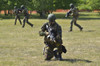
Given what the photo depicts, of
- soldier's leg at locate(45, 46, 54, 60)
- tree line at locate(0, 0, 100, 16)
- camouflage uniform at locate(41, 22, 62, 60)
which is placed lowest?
tree line at locate(0, 0, 100, 16)

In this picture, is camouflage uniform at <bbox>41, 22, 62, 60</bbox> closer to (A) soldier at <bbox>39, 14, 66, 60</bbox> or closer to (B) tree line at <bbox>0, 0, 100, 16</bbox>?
(A) soldier at <bbox>39, 14, 66, 60</bbox>

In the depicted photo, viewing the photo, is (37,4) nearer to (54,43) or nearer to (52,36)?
(54,43)

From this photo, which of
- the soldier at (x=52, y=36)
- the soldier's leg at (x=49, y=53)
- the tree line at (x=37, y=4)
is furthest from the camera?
the tree line at (x=37, y=4)

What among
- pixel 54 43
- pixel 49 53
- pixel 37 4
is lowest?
pixel 37 4

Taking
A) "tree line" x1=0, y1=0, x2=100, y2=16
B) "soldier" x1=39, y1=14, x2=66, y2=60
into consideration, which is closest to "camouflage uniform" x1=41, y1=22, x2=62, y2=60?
"soldier" x1=39, y1=14, x2=66, y2=60

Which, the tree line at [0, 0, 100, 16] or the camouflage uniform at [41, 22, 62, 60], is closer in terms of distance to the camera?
the camouflage uniform at [41, 22, 62, 60]

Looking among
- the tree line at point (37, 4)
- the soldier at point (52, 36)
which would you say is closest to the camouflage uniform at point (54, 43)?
the soldier at point (52, 36)

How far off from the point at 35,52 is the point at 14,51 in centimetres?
93

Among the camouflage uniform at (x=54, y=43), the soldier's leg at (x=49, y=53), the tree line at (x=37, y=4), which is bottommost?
the tree line at (x=37, y=4)

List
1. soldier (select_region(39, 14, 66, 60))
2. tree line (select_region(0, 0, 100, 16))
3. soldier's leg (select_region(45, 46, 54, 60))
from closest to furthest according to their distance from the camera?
soldier (select_region(39, 14, 66, 60)), soldier's leg (select_region(45, 46, 54, 60)), tree line (select_region(0, 0, 100, 16))

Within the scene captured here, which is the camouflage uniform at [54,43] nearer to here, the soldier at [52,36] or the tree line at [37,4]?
the soldier at [52,36]

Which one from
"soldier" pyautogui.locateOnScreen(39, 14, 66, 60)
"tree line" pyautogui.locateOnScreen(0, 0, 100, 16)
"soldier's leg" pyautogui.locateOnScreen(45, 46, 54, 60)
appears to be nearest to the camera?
"soldier" pyautogui.locateOnScreen(39, 14, 66, 60)

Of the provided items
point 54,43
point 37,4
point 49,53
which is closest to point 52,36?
point 54,43

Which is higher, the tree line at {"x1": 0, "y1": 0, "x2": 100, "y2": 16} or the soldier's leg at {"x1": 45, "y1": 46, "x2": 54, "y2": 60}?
the soldier's leg at {"x1": 45, "y1": 46, "x2": 54, "y2": 60}
